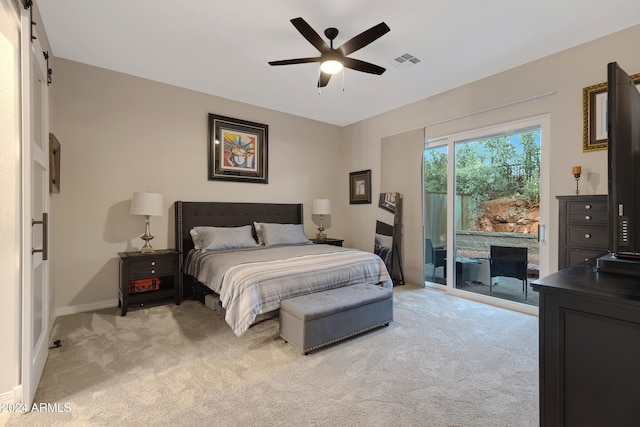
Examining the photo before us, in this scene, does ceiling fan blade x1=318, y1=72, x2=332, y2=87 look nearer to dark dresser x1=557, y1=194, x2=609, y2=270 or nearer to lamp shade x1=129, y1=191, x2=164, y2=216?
lamp shade x1=129, y1=191, x2=164, y2=216

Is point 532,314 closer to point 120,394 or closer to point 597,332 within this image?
point 597,332

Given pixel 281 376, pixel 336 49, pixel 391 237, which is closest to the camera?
pixel 281 376

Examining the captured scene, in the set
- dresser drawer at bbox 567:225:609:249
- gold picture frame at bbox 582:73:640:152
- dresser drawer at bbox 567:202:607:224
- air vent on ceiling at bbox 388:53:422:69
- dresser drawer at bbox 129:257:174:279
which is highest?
air vent on ceiling at bbox 388:53:422:69

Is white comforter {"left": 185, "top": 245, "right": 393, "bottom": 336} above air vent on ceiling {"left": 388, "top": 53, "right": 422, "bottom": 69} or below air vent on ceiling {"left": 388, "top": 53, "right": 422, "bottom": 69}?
below

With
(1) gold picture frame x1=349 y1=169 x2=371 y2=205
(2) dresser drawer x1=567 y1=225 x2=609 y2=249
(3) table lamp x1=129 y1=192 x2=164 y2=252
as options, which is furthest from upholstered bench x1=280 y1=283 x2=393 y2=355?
(1) gold picture frame x1=349 y1=169 x2=371 y2=205

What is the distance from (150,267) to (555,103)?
4.90 meters

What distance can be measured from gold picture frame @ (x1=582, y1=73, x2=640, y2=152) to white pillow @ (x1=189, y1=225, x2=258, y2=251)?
398 cm

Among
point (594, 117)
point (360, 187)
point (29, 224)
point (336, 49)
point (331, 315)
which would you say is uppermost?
point (336, 49)

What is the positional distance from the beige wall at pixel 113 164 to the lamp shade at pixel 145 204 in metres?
0.34

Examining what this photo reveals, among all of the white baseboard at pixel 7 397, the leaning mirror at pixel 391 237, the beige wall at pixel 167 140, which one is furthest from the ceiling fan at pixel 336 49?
the white baseboard at pixel 7 397

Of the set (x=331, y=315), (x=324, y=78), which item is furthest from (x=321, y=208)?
(x=331, y=315)

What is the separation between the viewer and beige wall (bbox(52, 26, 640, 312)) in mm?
3188

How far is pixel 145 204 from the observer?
3.59 metres

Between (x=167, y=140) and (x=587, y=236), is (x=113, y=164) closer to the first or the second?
(x=167, y=140)
